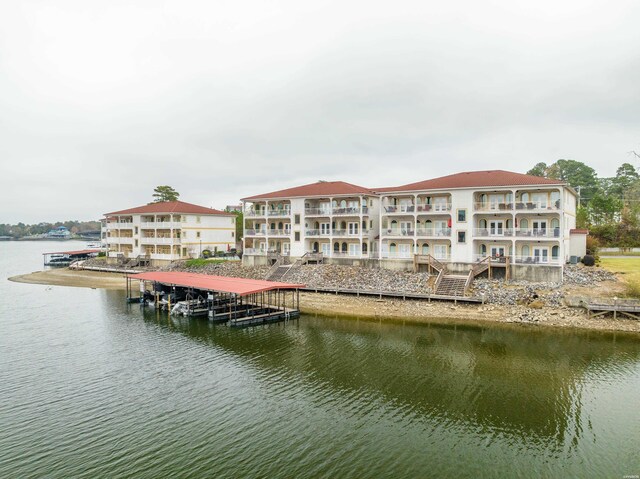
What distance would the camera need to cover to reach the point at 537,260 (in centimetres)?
4269

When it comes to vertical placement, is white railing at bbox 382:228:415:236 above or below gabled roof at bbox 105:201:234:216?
below

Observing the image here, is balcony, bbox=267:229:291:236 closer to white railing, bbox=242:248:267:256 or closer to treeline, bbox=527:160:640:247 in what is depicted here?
white railing, bbox=242:248:267:256

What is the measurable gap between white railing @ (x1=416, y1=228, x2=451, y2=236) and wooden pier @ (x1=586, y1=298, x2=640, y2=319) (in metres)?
16.6

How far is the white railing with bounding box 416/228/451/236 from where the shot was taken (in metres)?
47.7

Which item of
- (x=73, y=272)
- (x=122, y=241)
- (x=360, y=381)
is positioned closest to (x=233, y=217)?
(x=122, y=241)

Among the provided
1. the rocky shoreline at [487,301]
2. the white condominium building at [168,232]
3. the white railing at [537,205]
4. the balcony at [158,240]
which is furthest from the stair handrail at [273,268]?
the white railing at [537,205]

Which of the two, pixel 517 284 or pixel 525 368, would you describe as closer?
pixel 525 368

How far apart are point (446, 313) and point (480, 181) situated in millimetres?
17450

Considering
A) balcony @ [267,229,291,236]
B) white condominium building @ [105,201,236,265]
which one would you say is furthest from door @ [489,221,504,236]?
white condominium building @ [105,201,236,265]

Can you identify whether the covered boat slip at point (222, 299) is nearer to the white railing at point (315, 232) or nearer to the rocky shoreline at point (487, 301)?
the rocky shoreline at point (487, 301)

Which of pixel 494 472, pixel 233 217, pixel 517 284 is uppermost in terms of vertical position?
pixel 233 217

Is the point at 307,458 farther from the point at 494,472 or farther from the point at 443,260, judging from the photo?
the point at 443,260

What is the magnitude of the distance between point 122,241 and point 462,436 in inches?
Answer: 3004

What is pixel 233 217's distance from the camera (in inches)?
3209
